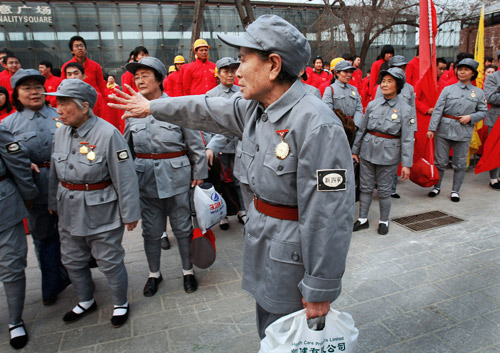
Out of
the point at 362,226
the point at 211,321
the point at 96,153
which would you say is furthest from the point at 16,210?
the point at 362,226

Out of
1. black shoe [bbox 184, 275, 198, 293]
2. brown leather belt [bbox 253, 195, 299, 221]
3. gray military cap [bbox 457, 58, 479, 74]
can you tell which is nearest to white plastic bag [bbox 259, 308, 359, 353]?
brown leather belt [bbox 253, 195, 299, 221]

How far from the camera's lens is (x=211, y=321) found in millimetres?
3088

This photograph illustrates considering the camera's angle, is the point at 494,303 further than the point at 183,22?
No

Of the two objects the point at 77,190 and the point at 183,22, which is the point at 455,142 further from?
the point at 183,22

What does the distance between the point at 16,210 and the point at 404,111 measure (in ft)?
14.5

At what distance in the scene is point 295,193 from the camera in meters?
1.71

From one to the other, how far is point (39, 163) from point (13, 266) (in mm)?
1116

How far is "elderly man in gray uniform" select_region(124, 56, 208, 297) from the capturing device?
3.43 m

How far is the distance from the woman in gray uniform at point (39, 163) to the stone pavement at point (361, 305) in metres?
0.27

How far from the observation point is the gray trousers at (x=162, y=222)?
143 inches

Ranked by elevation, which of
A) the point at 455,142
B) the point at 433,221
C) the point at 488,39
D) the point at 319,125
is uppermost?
the point at 488,39

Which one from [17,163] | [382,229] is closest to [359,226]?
[382,229]

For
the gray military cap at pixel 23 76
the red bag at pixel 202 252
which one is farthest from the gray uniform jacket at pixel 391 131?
the gray military cap at pixel 23 76

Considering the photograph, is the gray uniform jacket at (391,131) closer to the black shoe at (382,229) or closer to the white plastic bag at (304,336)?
the black shoe at (382,229)
